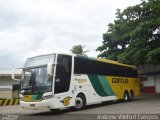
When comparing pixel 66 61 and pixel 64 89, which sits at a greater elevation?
pixel 66 61

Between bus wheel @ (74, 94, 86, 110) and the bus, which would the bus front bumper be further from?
bus wheel @ (74, 94, 86, 110)

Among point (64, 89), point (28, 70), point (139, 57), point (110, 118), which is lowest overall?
point (110, 118)

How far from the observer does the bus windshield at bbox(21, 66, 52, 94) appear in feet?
53.4

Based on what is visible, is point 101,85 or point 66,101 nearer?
point 66,101

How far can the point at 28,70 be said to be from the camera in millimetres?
17469

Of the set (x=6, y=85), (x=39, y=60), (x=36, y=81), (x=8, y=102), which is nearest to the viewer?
(x=36, y=81)

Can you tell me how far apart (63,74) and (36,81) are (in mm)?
1572

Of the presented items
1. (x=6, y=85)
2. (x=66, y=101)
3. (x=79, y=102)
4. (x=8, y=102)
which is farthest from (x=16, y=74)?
(x=6, y=85)

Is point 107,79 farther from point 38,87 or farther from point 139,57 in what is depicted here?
point 38,87

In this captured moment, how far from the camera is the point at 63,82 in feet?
56.1

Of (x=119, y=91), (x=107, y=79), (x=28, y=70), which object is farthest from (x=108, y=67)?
(x=28, y=70)

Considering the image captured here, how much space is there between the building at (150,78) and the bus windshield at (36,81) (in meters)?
23.0

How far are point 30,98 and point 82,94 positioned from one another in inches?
145

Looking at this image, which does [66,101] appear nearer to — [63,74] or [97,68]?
[63,74]
